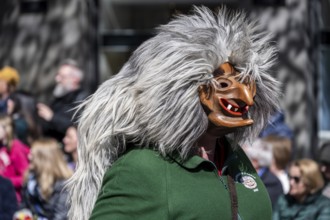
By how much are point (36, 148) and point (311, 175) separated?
6.76 feet

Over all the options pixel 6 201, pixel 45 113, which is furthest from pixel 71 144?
pixel 45 113

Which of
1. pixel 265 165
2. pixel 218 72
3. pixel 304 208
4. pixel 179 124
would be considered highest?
pixel 218 72

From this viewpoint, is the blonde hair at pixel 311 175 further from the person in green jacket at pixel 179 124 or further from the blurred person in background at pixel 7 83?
the blurred person in background at pixel 7 83

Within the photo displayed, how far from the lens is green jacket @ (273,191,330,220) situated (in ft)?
19.7

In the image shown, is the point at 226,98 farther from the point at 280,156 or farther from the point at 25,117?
the point at 25,117

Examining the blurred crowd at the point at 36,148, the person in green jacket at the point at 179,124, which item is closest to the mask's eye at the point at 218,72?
the person in green jacket at the point at 179,124

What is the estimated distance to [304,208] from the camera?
6.15 metres

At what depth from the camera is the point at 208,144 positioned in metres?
3.20

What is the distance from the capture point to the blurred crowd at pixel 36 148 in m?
6.51

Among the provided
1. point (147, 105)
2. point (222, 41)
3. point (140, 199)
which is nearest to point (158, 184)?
point (140, 199)

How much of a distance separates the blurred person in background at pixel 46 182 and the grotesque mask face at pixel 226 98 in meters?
3.47

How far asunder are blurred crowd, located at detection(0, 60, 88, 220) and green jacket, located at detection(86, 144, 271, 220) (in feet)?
6.69

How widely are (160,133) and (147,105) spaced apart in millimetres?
103

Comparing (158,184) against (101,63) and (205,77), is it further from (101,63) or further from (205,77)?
(101,63)
